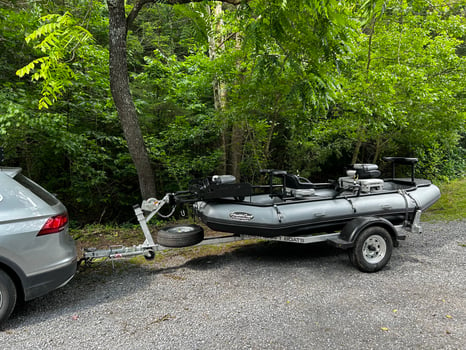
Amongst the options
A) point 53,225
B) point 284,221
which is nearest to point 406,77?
point 284,221

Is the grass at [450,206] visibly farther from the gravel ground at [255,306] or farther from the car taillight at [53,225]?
the car taillight at [53,225]

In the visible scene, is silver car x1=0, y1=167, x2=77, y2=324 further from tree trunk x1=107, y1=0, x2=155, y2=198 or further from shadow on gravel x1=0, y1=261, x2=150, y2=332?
tree trunk x1=107, y1=0, x2=155, y2=198

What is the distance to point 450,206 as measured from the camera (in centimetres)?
841

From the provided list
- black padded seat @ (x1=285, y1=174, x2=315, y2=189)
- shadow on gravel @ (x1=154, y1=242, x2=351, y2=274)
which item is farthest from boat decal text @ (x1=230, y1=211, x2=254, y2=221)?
black padded seat @ (x1=285, y1=174, x2=315, y2=189)

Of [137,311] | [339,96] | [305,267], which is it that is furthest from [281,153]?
[137,311]

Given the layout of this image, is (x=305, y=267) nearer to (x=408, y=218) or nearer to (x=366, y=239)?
(x=366, y=239)

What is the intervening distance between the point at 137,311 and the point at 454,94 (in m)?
8.45

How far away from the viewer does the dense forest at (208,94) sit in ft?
17.3

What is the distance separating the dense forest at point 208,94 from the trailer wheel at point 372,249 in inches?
84.7

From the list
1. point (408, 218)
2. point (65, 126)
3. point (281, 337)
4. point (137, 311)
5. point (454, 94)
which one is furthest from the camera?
point (454, 94)

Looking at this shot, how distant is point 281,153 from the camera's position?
9.77 m

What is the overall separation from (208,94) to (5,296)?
6.78m

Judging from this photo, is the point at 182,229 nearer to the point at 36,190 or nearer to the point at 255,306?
the point at 255,306

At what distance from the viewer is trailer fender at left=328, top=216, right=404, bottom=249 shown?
166 inches
